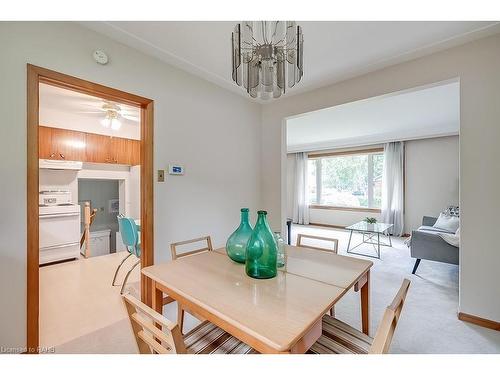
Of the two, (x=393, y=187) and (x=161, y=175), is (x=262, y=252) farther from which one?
(x=393, y=187)

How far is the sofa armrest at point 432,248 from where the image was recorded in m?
2.70

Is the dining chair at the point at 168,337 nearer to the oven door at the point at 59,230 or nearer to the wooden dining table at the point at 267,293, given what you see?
the wooden dining table at the point at 267,293

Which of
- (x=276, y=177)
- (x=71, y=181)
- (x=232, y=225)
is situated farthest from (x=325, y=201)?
(x=71, y=181)

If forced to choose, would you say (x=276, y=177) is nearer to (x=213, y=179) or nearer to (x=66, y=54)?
(x=213, y=179)

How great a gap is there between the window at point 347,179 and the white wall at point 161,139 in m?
3.92

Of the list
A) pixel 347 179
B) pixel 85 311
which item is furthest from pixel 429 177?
pixel 85 311

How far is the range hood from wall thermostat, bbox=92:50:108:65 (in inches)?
92.7

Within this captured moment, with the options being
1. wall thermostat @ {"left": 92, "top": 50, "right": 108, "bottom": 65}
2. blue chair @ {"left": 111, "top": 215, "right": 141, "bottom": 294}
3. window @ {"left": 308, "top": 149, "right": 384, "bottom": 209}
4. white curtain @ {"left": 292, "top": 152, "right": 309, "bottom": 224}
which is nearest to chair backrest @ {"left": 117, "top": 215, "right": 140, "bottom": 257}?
blue chair @ {"left": 111, "top": 215, "right": 141, "bottom": 294}

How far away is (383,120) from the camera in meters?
4.23

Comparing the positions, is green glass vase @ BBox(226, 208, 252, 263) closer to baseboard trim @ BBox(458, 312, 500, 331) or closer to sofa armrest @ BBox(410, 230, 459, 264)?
baseboard trim @ BBox(458, 312, 500, 331)

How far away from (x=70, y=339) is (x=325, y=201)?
20.3 ft

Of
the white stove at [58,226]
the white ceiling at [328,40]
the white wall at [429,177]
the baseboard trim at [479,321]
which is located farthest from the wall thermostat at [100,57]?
the white wall at [429,177]

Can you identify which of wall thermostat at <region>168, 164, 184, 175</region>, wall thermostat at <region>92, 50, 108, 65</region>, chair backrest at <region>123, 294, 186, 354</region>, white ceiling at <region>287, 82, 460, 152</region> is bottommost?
chair backrest at <region>123, 294, 186, 354</region>

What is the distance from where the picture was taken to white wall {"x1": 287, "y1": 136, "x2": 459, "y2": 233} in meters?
4.70
